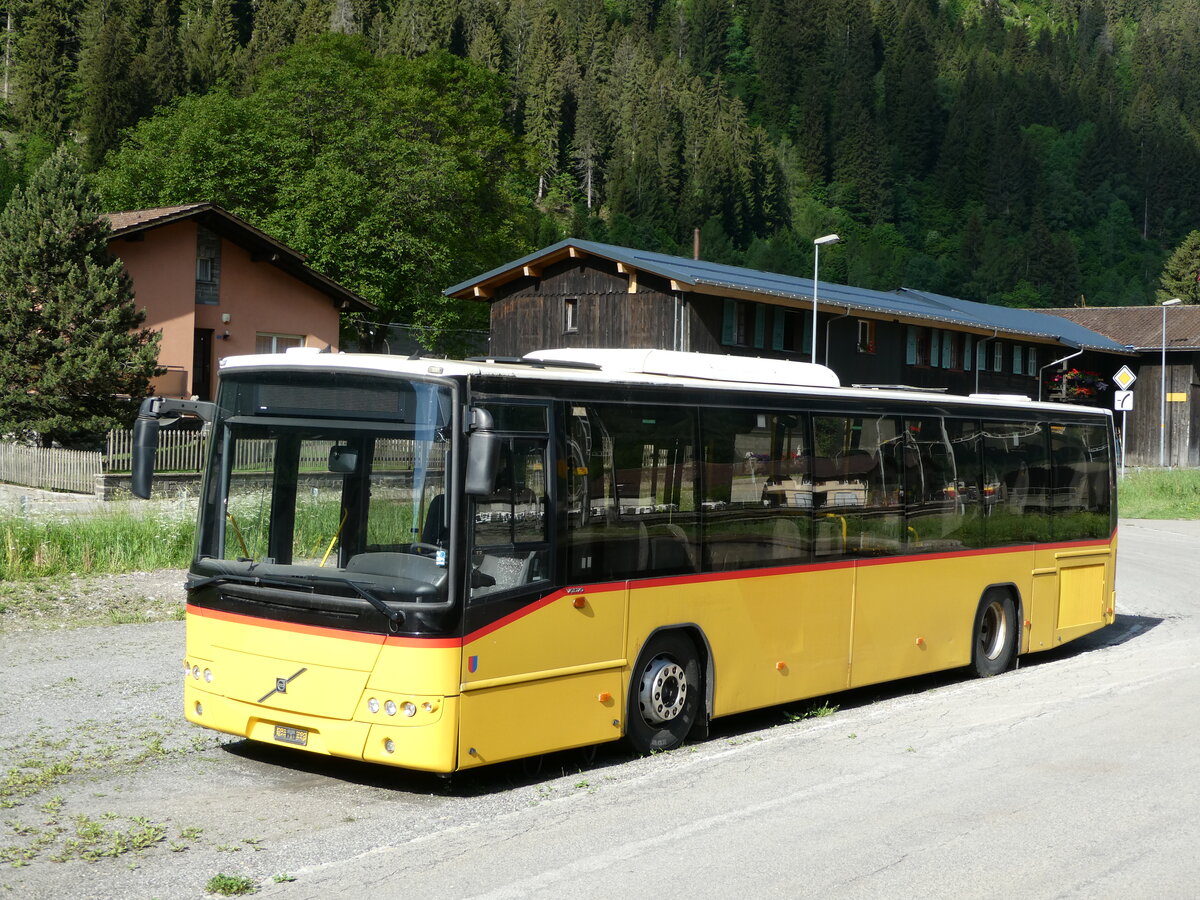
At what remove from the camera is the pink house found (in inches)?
1582

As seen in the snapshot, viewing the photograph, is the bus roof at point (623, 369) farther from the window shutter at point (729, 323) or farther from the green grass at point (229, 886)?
the window shutter at point (729, 323)

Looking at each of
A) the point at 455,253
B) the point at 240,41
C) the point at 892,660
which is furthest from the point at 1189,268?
the point at 892,660

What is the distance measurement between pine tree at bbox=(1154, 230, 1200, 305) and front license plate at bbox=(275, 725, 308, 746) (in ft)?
348

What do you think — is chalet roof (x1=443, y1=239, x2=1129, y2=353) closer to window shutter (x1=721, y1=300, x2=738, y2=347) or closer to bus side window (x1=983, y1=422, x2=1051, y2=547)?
window shutter (x1=721, y1=300, x2=738, y2=347)

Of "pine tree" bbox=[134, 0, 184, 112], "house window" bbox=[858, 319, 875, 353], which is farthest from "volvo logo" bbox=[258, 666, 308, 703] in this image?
Result: "pine tree" bbox=[134, 0, 184, 112]

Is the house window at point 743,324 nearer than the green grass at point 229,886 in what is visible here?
No

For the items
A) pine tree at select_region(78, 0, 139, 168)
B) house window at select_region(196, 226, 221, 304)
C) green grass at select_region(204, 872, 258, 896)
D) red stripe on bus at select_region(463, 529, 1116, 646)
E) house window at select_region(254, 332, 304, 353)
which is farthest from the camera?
pine tree at select_region(78, 0, 139, 168)

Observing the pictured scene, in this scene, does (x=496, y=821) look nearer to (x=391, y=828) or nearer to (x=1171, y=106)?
(x=391, y=828)

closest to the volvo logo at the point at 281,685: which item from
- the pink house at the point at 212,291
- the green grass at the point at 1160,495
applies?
the pink house at the point at 212,291

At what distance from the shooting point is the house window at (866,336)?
48.7 meters

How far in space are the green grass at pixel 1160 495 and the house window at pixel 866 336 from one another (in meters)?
10.3

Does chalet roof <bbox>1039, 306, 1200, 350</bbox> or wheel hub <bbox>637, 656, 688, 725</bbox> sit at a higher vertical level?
chalet roof <bbox>1039, 306, 1200, 350</bbox>

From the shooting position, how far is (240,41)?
12012cm

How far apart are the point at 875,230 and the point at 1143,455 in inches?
3566
